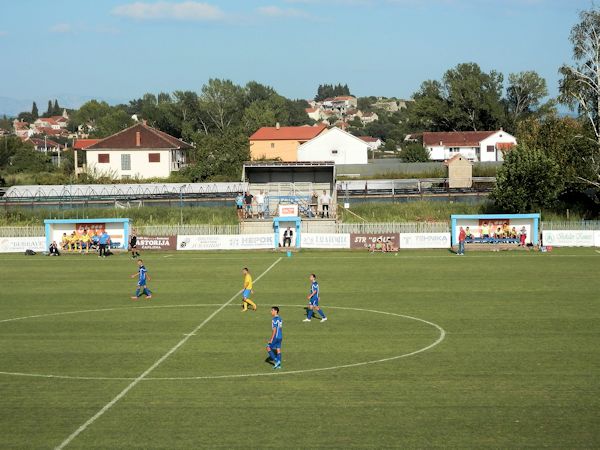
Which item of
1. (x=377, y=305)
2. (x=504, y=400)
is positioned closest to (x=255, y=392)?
(x=504, y=400)

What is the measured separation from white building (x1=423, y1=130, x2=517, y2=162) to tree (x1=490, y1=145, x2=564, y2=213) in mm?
61835

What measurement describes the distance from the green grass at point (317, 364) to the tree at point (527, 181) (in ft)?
68.4

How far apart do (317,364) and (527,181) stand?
147 feet

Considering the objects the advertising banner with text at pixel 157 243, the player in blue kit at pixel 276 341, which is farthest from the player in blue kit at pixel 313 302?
the advertising banner with text at pixel 157 243

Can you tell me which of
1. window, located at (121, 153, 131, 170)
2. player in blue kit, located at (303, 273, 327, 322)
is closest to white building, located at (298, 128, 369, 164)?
window, located at (121, 153, 131, 170)

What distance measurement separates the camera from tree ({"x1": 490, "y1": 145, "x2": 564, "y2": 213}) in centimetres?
6481

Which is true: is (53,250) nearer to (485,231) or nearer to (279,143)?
(485,231)

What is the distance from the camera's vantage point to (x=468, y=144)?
436ft

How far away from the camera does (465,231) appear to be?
59375 millimetres

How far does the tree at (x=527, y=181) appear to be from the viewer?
6481 cm

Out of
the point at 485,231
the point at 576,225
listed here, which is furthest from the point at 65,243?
the point at 576,225

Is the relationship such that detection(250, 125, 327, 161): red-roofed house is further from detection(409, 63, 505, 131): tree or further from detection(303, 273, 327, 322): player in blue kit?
detection(303, 273, 327, 322): player in blue kit

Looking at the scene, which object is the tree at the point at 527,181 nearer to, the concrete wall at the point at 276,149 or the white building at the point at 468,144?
the white building at the point at 468,144

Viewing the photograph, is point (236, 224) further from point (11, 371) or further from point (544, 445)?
point (544, 445)
